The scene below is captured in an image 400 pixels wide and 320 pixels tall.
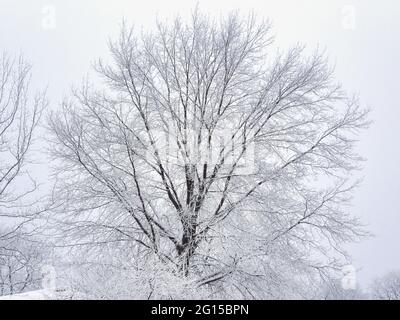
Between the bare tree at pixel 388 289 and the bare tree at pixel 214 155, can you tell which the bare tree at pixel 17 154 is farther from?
the bare tree at pixel 388 289

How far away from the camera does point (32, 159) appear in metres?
12.0

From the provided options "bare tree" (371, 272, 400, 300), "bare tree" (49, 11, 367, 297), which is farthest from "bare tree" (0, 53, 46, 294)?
"bare tree" (371, 272, 400, 300)

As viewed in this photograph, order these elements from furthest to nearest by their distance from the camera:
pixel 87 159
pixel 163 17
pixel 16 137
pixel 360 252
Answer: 1. pixel 360 252
2. pixel 163 17
3. pixel 16 137
4. pixel 87 159

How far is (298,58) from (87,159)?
Result: 22.3 ft

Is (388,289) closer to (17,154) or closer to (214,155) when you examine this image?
(214,155)

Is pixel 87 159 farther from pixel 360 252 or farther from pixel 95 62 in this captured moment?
pixel 360 252

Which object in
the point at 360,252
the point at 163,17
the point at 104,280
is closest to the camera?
the point at 104,280

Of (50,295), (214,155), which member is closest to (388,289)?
(214,155)

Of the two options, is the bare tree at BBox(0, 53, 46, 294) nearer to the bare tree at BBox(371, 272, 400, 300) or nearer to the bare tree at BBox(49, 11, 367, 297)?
the bare tree at BBox(49, 11, 367, 297)

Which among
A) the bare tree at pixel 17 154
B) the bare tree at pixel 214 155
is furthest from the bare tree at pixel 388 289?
the bare tree at pixel 17 154

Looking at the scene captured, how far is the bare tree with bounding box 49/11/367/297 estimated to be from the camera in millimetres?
10641

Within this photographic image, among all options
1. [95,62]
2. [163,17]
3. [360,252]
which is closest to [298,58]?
[163,17]

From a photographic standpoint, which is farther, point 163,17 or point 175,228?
point 163,17

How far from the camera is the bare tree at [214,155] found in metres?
10.6
